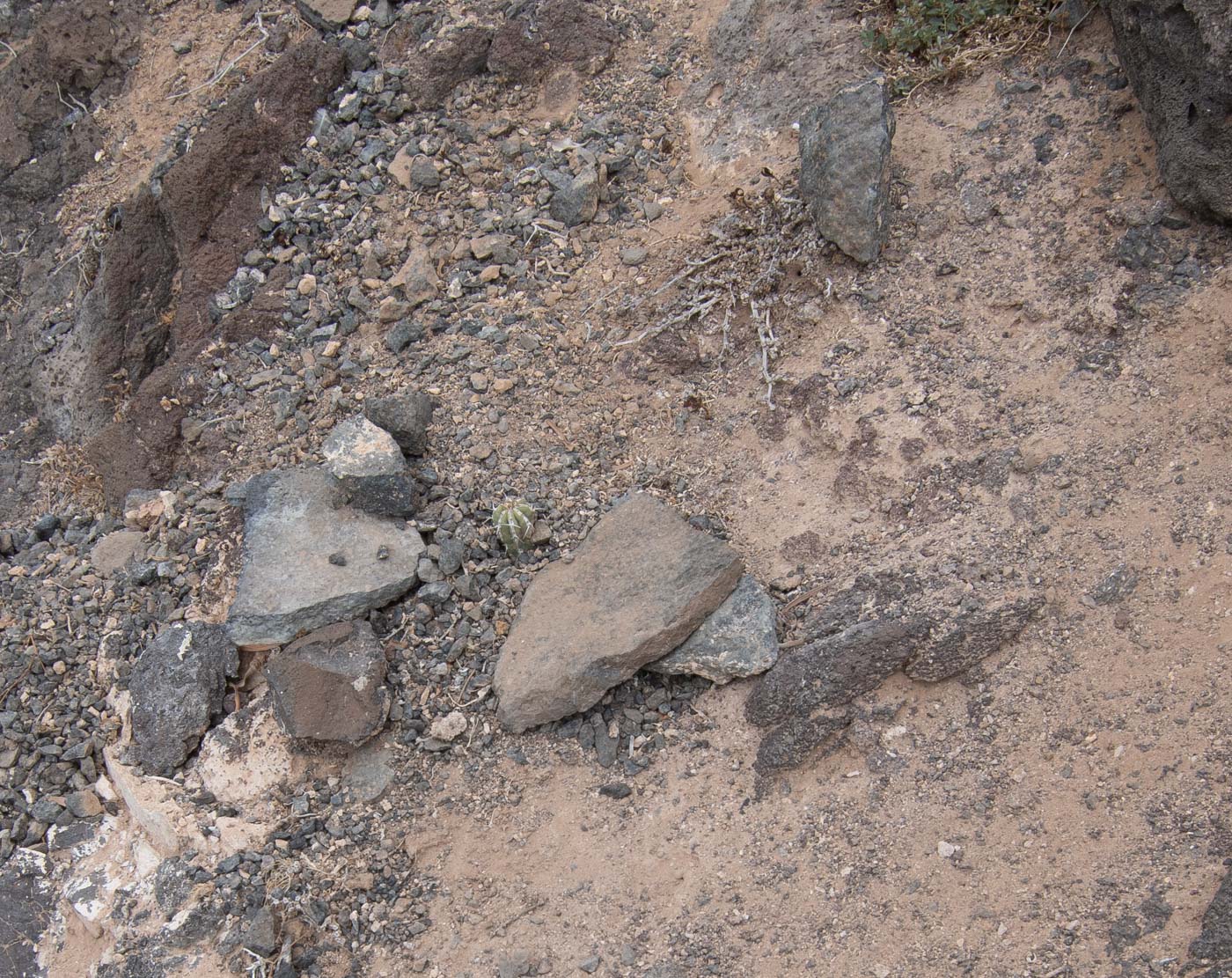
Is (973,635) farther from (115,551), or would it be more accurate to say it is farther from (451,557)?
(115,551)

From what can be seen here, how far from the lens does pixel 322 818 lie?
132 inches

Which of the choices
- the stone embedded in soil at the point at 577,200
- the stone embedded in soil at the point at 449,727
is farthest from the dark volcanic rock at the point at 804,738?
the stone embedded in soil at the point at 577,200

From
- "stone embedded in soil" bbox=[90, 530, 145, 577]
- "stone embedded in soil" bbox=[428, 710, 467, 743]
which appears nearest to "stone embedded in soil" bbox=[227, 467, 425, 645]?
"stone embedded in soil" bbox=[428, 710, 467, 743]

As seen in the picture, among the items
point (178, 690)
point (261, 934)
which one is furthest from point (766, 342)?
point (261, 934)

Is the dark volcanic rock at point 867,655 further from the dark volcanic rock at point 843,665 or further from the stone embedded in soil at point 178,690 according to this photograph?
the stone embedded in soil at point 178,690

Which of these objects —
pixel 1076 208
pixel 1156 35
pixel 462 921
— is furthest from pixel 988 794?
pixel 1156 35

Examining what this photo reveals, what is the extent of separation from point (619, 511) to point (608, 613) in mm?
384

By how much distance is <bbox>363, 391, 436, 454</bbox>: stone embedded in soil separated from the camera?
3.82 m

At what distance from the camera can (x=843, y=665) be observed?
305 cm

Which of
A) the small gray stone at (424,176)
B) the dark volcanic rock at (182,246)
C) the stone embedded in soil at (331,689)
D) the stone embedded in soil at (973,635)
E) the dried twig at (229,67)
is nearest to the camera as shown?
the stone embedded in soil at (973,635)

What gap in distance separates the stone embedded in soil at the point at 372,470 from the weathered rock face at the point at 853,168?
169cm

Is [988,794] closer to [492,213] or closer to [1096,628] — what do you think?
[1096,628]

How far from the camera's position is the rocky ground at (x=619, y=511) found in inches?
114

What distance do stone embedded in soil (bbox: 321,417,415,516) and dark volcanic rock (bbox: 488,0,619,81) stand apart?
77.5 inches
